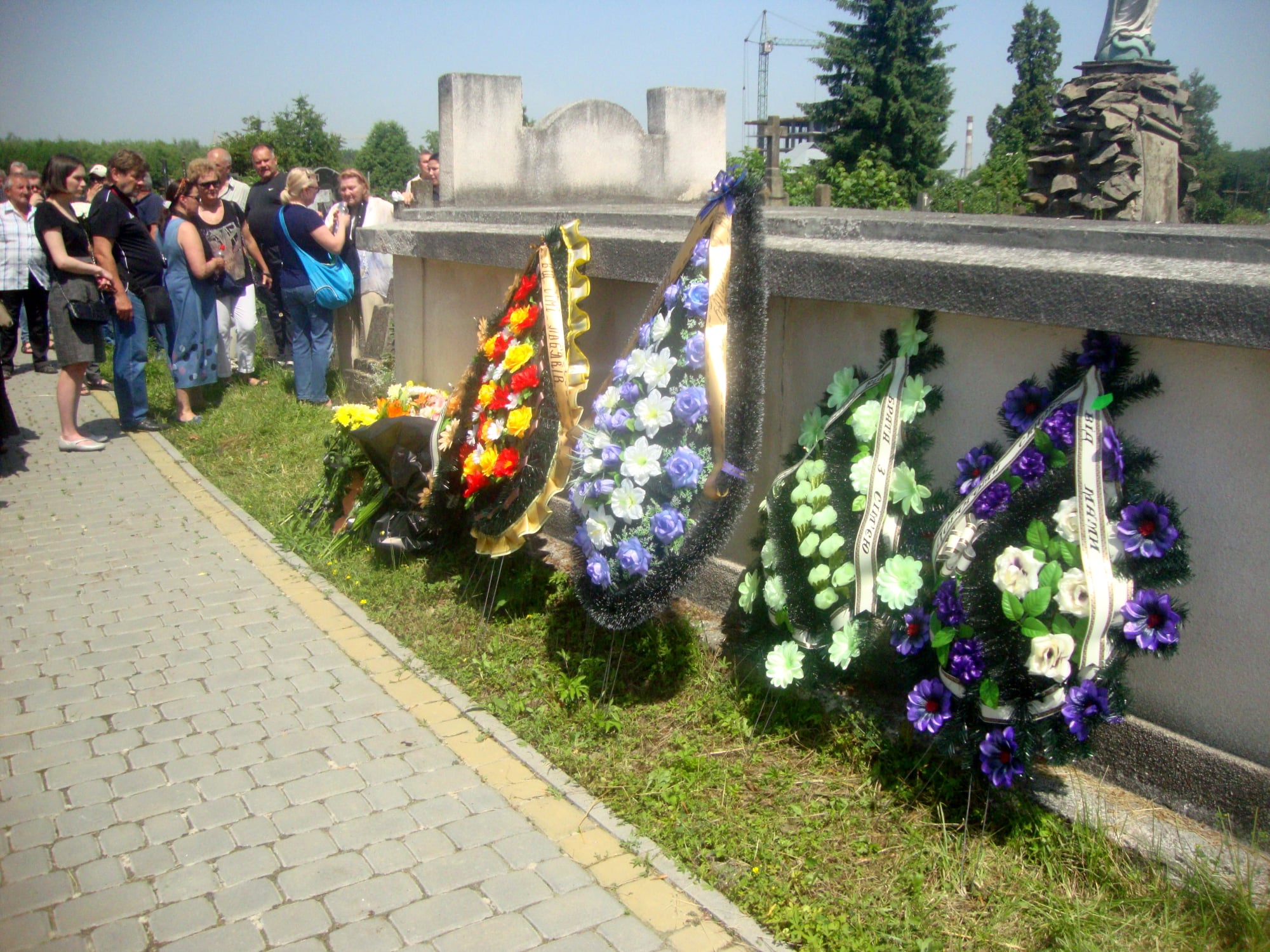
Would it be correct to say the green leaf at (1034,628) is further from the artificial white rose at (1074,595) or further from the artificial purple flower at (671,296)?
the artificial purple flower at (671,296)

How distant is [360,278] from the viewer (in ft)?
29.0

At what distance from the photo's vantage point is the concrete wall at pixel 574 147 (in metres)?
6.75

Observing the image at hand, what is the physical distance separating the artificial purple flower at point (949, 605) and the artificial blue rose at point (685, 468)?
84cm

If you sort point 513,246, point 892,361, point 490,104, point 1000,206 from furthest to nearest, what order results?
point 1000,206
point 490,104
point 513,246
point 892,361

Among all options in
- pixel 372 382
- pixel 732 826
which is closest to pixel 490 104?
pixel 372 382

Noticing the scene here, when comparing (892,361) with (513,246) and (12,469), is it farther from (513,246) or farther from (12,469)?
(12,469)

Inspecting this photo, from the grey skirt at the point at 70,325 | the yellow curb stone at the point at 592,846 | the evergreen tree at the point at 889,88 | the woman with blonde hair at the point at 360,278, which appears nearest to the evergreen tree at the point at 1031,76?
the evergreen tree at the point at 889,88

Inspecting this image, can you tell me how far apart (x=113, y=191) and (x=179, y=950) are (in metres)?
6.53

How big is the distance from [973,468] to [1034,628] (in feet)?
1.92

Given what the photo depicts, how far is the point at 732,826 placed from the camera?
312 centimetres

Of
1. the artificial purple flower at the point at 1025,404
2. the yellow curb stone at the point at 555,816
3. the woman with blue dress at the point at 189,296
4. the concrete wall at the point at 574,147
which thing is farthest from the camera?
the woman with blue dress at the point at 189,296

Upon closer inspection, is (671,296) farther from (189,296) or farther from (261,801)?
(189,296)

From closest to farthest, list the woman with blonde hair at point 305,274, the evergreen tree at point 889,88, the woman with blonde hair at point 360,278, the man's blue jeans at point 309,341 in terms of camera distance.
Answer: the woman with blonde hair at point 305,274 → the man's blue jeans at point 309,341 → the woman with blonde hair at point 360,278 → the evergreen tree at point 889,88

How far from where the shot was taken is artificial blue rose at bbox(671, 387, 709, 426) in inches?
133
